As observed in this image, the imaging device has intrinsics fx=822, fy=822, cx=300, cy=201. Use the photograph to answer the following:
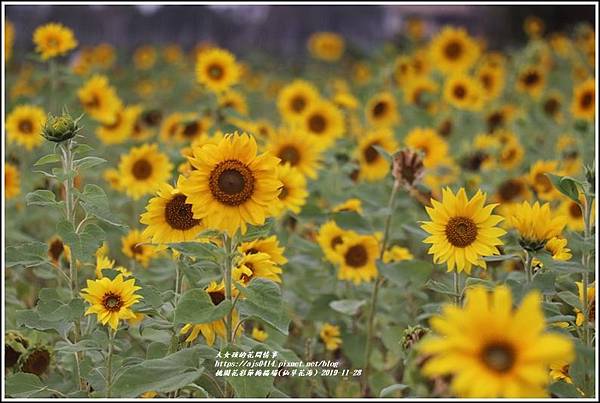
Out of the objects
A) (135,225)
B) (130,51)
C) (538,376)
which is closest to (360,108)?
(135,225)

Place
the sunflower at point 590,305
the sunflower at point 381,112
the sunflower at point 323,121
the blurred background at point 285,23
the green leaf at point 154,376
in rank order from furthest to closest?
the blurred background at point 285,23
the sunflower at point 381,112
the sunflower at point 323,121
the sunflower at point 590,305
the green leaf at point 154,376

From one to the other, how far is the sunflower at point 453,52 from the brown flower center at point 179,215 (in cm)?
251

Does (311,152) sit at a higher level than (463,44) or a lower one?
lower

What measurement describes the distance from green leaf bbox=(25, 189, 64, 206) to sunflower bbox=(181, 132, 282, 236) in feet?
0.97

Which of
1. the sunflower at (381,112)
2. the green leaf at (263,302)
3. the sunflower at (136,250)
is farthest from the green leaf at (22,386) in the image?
the sunflower at (381,112)

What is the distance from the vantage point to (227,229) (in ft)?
3.79

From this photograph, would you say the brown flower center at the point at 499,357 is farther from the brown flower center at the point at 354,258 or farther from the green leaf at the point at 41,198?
the brown flower center at the point at 354,258

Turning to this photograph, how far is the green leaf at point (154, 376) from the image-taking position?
1.11 m

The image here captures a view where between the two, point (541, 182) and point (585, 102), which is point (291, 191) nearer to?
point (541, 182)

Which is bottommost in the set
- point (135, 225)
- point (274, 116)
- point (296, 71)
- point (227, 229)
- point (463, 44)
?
point (227, 229)

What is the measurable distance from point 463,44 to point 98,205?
2.62 m

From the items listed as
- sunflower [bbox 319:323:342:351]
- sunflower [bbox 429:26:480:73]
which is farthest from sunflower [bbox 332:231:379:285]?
sunflower [bbox 429:26:480:73]

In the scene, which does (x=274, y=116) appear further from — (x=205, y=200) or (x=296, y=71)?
(x=205, y=200)

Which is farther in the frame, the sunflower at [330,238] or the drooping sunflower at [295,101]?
the drooping sunflower at [295,101]
